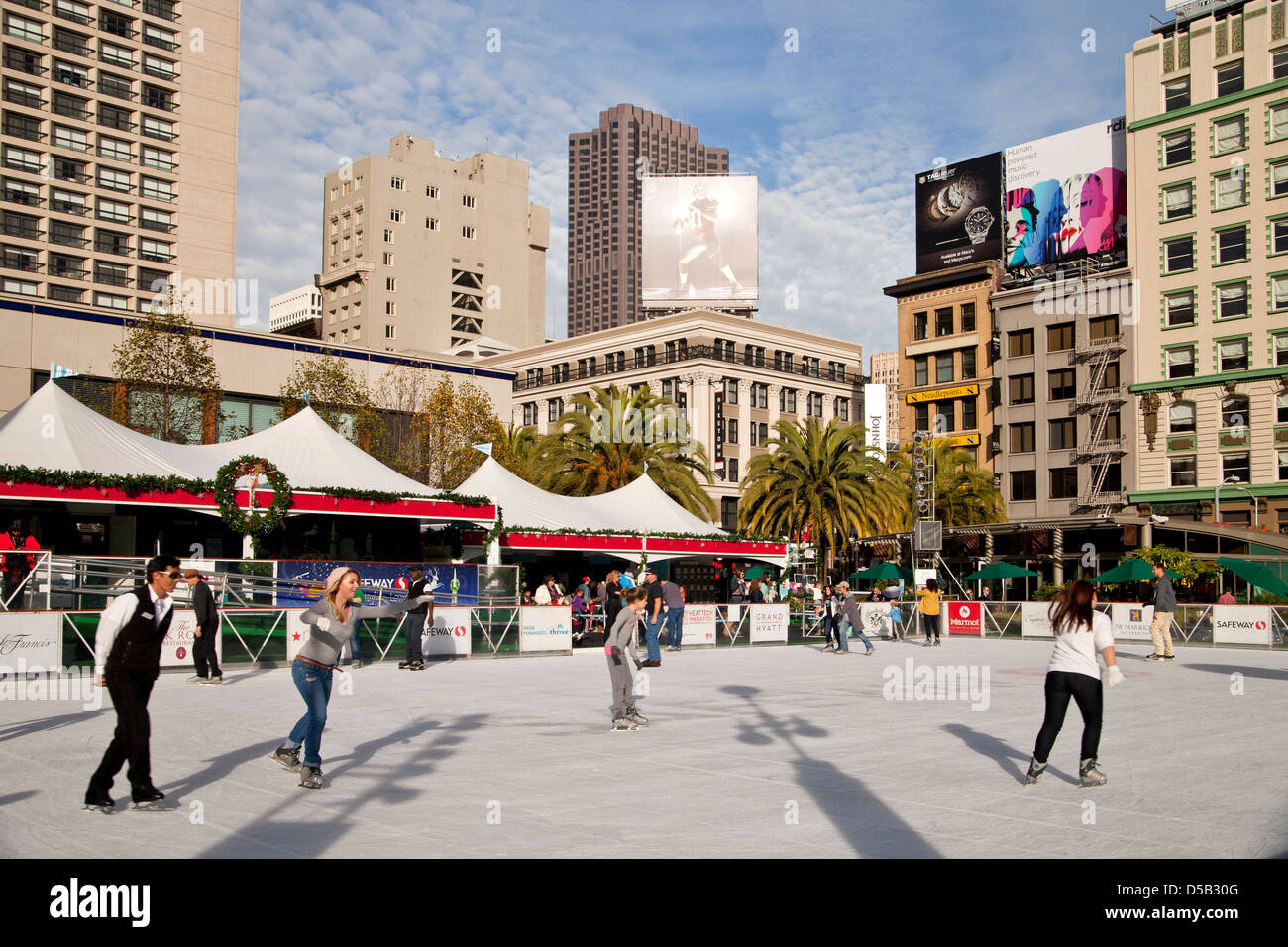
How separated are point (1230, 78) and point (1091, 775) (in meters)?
61.8

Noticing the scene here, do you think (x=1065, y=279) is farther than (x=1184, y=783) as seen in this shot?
Yes

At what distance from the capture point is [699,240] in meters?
79.2

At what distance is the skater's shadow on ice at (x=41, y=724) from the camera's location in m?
11.5

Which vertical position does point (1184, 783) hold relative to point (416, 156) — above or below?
below

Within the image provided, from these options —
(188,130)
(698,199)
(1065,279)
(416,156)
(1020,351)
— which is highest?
(416,156)

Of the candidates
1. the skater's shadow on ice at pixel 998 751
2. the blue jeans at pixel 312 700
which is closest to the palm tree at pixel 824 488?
the skater's shadow on ice at pixel 998 751

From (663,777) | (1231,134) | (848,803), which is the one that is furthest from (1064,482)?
(848,803)

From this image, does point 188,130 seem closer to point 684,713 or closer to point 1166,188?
point 1166,188

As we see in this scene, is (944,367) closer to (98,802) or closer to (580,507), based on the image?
(580,507)

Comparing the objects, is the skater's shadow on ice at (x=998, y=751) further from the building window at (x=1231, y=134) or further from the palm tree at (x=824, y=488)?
the building window at (x=1231, y=134)

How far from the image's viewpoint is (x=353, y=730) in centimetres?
1241
